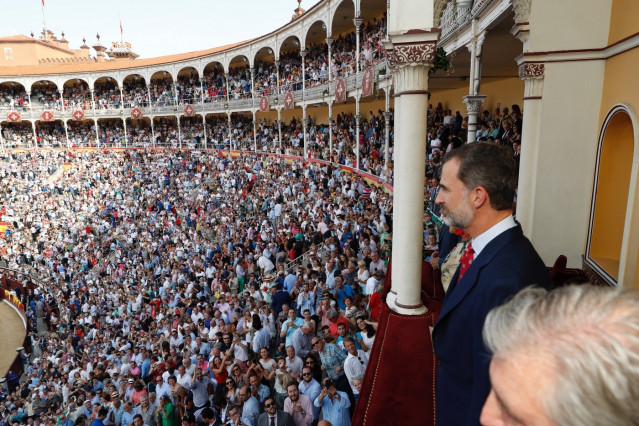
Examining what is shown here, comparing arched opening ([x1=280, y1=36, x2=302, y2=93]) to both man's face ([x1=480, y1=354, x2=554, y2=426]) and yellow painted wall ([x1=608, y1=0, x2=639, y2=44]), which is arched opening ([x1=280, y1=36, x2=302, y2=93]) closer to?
yellow painted wall ([x1=608, y1=0, x2=639, y2=44])

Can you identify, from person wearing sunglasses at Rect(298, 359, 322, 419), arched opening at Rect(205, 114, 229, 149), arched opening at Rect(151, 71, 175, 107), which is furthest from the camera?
arched opening at Rect(151, 71, 175, 107)

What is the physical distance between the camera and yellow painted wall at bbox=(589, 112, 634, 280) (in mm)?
6109

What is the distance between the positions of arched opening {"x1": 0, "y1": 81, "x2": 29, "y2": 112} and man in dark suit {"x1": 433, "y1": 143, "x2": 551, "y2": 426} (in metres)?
49.7

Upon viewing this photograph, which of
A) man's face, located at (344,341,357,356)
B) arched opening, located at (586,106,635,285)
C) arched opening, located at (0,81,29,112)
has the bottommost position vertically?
man's face, located at (344,341,357,356)

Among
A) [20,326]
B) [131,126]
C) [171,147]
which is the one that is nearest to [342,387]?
[20,326]

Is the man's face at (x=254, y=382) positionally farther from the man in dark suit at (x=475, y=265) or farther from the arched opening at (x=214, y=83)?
the arched opening at (x=214, y=83)

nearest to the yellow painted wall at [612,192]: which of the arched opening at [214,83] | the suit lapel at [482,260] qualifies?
the suit lapel at [482,260]

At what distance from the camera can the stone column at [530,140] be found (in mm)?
6785

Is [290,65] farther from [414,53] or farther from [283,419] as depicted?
[283,419]

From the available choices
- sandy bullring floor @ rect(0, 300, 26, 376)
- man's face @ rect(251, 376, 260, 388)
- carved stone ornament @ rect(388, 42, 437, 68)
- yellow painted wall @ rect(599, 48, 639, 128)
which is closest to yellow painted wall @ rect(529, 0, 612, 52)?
yellow painted wall @ rect(599, 48, 639, 128)

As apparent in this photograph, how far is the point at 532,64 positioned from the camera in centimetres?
674

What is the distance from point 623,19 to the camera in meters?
5.84

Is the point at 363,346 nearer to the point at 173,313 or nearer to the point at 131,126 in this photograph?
Result: the point at 173,313

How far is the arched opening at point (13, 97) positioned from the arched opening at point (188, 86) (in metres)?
15.8
